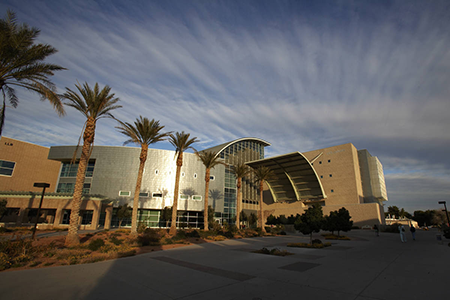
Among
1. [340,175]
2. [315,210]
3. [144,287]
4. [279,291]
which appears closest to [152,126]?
[315,210]

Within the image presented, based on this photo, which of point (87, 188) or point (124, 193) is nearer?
point (124, 193)

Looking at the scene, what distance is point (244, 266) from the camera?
10.6 metres

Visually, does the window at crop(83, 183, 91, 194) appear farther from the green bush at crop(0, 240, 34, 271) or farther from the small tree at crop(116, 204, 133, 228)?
the green bush at crop(0, 240, 34, 271)

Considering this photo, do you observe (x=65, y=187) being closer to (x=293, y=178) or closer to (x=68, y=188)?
(x=68, y=188)

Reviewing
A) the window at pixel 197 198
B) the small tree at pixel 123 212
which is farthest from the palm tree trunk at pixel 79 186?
the window at pixel 197 198

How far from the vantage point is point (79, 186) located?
1839 cm

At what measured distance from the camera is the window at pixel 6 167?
4281cm

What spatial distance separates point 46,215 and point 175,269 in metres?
43.4

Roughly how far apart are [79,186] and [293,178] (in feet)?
177

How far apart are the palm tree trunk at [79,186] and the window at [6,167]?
37639 mm

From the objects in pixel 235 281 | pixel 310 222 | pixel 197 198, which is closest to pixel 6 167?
pixel 197 198

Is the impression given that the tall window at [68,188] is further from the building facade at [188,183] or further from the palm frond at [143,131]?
the palm frond at [143,131]

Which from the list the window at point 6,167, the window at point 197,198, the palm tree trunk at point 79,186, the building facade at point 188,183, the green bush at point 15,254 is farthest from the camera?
the window at point 197,198

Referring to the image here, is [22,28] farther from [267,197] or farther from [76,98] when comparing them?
[267,197]
